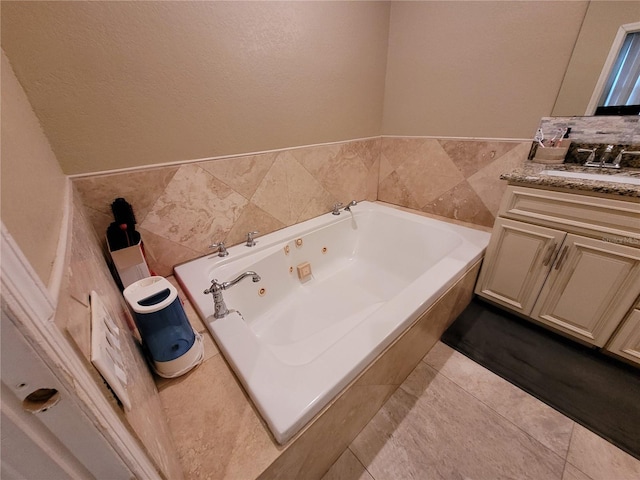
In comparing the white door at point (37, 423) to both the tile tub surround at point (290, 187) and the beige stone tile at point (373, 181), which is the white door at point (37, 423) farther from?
the beige stone tile at point (373, 181)

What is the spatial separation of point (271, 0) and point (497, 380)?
210cm

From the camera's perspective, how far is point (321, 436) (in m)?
0.75

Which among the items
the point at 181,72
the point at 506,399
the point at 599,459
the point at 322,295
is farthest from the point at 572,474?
the point at 181,72

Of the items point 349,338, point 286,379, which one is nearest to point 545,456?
point 349,338

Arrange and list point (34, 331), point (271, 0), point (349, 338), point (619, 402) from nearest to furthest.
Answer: point (34, 331)
point (349, 338)
point (619, 402)
point (271, 0)

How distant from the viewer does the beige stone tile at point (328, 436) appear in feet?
2.15

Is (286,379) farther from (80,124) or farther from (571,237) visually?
(571,237)

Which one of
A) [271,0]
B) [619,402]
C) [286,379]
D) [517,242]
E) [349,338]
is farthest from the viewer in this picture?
[517,242]

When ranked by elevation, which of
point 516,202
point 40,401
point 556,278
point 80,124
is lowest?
point 556,278

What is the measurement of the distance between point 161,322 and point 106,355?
0.39m

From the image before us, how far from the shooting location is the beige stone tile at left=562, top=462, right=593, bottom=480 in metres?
0.87

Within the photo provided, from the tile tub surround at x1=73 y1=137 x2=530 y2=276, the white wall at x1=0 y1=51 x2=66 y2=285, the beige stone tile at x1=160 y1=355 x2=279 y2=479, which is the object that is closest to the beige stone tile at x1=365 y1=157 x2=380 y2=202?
the tile tub surround at x1=73 y1=137 x2=530 y2=276

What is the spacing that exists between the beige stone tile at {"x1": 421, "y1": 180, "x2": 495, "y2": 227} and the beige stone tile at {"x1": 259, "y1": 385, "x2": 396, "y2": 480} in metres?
1.34

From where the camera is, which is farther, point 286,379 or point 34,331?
point 286,379
